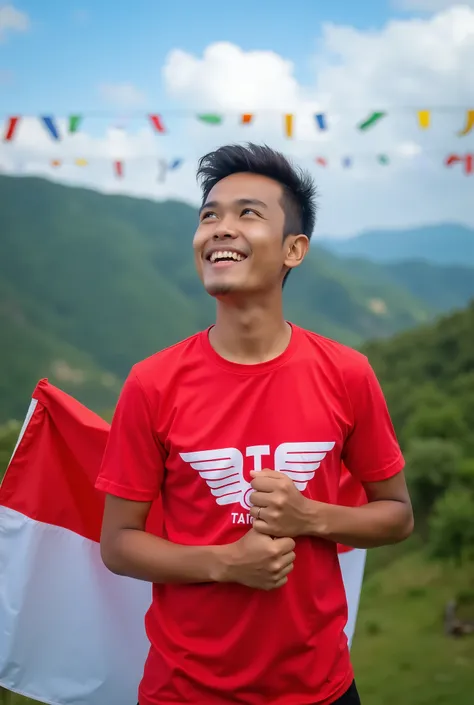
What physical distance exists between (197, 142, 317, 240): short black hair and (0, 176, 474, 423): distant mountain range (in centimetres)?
2235

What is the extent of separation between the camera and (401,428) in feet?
28.8

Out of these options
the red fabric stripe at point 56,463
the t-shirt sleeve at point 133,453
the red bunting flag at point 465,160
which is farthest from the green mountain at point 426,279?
the t-shirt sleeve at point 133,453

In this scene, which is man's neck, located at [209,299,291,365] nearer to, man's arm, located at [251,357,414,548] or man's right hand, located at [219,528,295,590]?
man's arm, located at [251,357,414,548]

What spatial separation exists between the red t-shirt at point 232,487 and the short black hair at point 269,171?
264 mm

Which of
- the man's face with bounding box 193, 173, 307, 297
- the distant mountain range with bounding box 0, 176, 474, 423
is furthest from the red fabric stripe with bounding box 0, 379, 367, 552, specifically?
the distant mountain range with bounding box 0, 176, 474, 423

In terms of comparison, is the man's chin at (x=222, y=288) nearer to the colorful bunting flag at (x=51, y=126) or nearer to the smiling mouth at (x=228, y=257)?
the smiling mouth at (x=228, y=257)

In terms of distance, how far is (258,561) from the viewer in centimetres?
107

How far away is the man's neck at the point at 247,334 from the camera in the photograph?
47.6 inches

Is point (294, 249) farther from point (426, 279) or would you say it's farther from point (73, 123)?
point (426, 279)

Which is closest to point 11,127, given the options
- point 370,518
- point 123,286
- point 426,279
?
point 370,518

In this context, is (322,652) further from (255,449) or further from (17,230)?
(17,230)

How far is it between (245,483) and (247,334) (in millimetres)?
241

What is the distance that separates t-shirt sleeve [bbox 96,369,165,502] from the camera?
45.1 inches

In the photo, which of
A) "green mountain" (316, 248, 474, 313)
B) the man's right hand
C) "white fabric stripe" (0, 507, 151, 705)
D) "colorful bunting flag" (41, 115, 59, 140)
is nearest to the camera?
the man's right hand
